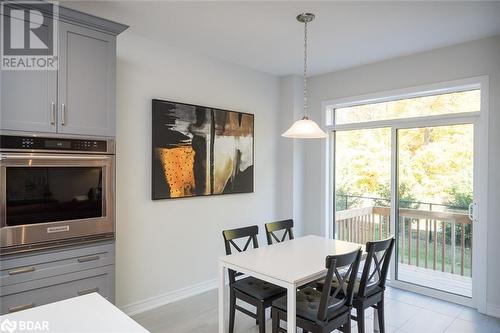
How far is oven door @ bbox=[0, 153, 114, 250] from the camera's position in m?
2.15

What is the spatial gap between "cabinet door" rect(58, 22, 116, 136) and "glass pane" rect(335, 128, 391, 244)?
3.21 meters

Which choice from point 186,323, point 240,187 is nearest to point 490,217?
point 240,187

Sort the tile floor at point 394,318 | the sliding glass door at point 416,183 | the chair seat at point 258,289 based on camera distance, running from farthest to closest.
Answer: the sliding glass door at point 416,183 < the tile floor at point 394,318 < the chair seat at point 258,289

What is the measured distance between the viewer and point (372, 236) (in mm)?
4375

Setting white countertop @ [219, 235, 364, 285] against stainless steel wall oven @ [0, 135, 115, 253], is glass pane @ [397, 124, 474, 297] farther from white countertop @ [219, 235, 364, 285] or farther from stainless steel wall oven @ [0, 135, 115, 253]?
stainless steel wall oven @ [0, 135, 115, 253]

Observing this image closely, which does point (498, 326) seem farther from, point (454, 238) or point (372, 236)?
point (372, 236)

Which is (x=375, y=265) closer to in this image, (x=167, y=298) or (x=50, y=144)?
(x=167, y=298)

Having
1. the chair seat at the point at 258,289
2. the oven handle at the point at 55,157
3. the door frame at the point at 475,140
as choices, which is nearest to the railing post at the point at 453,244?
the door frame at the point at 475,140

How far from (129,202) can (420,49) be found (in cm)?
365

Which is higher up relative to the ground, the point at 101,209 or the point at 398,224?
the point at 101,209

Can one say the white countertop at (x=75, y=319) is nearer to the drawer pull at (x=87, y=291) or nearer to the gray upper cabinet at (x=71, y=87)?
the drawer pull at (x=87, y=291)

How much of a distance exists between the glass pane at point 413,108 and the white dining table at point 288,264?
1985 millimetres

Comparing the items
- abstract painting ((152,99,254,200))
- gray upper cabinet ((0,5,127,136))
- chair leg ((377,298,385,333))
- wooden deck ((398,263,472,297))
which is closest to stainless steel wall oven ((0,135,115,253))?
gray upper cabinet ((0,5,127,136))

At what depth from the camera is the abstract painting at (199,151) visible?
3.46 metres
